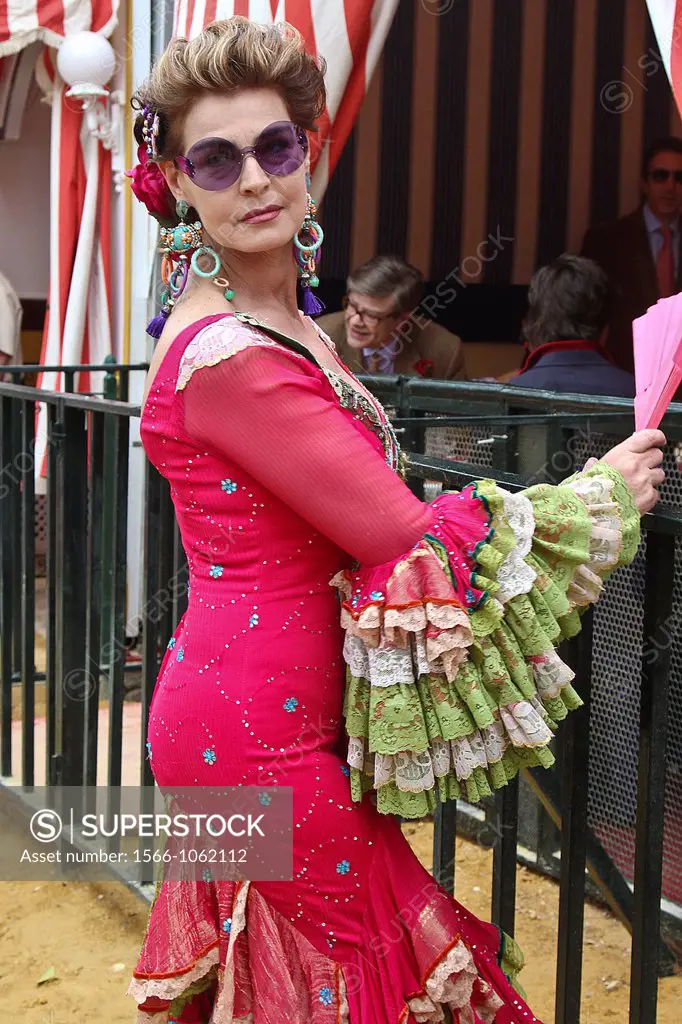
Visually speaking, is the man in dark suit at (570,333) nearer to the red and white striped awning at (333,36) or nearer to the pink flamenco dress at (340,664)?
the red and white striped awning at (333,36)

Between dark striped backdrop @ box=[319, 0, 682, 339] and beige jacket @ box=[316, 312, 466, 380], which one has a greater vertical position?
dark striped backdrop @ box=[319, 0, 682, 339]

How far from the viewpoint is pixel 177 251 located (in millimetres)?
1744

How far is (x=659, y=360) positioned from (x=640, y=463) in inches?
6.1

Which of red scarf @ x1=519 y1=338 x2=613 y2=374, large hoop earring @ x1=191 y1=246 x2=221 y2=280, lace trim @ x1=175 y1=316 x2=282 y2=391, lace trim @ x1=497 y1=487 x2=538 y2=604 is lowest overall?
lace trim @ x1=497 y1=487 x2=538 y2=604

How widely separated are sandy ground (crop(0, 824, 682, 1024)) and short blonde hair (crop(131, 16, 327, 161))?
2085 mm

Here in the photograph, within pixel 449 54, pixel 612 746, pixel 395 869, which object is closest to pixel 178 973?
pixel 395 869

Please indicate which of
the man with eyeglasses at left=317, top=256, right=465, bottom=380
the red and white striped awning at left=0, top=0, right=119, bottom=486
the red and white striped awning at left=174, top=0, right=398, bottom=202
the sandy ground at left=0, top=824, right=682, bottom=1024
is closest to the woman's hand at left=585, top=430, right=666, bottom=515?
the sandy ground at left=0, top=824, right=682, bottom=1024

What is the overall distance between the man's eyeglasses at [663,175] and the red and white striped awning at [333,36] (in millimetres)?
2215

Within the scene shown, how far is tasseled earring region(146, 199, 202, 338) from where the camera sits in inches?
67.9

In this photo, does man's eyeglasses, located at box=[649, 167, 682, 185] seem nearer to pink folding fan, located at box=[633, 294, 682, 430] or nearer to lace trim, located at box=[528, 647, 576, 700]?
pink folding fan, located at box=[633, 294, 682, 430]

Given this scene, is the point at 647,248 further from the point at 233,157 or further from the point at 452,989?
the point at 452,989

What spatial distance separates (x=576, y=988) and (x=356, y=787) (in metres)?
0.59

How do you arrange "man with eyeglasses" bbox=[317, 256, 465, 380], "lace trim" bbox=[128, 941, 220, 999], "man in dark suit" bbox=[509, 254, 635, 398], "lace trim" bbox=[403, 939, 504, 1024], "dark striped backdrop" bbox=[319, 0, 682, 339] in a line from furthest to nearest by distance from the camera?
"dark striped backdrop" bbox=[319, 0, 682, 339]
"man with eyeglasses" bbox=[317, 256, 465, 380]
"man in dark suit" bbox=[509, 254, 635, 398]
"lace trim" bbox=[128, 941, 220, 999]
"lace trim" bbox=[403, 939, 504, 1024]

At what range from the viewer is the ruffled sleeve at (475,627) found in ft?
4.88
